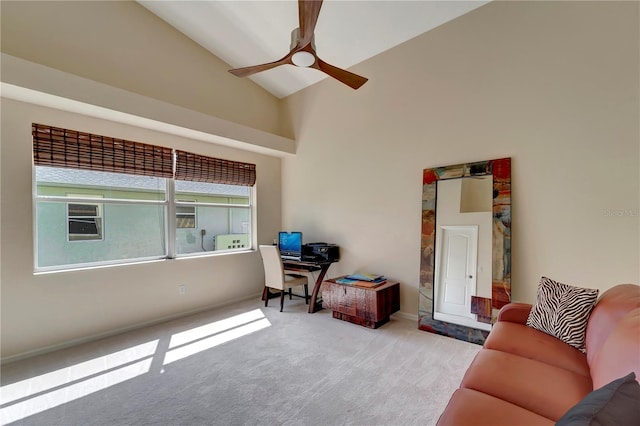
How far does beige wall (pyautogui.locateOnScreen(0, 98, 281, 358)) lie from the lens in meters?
2.63

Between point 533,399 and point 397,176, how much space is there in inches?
104

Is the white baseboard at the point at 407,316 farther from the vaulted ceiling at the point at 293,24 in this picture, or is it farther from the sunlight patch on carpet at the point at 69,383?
the vaulted ceiling at the point at 293,24

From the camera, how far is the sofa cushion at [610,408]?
2.39 feet

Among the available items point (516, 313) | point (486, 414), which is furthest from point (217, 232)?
point (486, 414)

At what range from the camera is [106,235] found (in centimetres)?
322

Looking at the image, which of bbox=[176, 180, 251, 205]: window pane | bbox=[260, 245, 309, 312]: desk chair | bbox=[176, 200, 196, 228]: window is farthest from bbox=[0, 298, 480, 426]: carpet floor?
bbox=[176, 180, 251, 205]: window pane

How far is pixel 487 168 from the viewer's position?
9.56ft

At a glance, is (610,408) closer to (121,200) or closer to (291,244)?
(291,244)

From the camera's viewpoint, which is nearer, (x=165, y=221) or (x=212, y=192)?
(x=165, y=221)

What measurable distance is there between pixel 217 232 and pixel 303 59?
2.95m

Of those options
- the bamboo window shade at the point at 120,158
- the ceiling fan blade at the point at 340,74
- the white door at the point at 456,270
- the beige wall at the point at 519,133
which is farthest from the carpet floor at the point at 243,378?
the ceiling fan blade at the point at 340,74

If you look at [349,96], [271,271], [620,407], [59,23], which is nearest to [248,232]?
[271,271]

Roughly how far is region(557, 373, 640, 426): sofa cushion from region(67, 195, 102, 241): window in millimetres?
3992

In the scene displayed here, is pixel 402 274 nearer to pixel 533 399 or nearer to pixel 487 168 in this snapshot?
pixel 487 168
